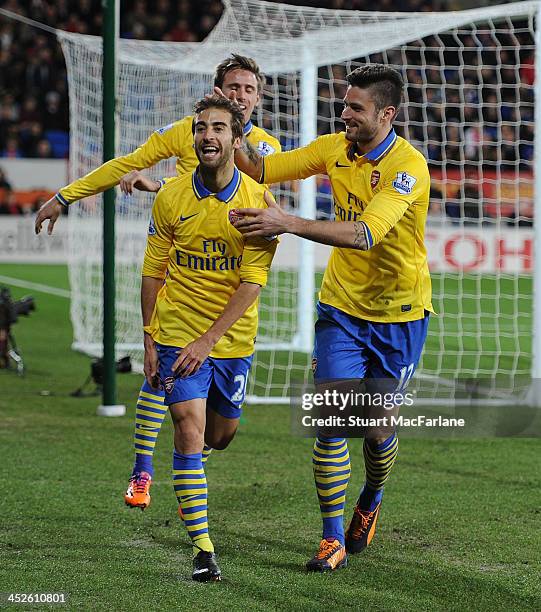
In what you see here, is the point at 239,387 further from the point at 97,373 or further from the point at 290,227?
the point at 97,373

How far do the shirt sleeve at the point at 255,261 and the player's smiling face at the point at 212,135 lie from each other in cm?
37

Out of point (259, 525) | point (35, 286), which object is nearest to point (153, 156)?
point (259, 525)

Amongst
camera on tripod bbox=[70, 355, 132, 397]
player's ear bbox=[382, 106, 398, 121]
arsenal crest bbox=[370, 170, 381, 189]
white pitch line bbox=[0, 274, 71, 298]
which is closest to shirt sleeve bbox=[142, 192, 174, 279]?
arsenal crest bbox=[370, 170, 381, 189]

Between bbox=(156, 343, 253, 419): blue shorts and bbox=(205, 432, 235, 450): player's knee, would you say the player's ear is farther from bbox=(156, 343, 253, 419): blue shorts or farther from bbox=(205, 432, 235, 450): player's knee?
bbox=(205, 432, 235, 450): player's knee

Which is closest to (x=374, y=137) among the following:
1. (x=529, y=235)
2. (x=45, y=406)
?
(x=45, y=406)

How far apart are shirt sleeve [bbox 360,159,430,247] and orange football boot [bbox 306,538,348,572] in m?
1.34

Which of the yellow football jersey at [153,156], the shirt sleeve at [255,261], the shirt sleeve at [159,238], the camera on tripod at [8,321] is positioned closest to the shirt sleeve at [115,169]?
the yellow football jersey at [153,156]

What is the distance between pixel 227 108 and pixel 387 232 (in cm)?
84

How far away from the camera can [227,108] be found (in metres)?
4.71

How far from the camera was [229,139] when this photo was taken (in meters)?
4.70

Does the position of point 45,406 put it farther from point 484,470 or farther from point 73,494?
point 484,470

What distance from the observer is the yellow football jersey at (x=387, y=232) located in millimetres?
4965

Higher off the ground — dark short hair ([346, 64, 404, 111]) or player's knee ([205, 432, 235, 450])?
dark short hair ([346, 64, 404, 111])

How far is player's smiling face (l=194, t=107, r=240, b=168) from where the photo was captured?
15.3 ft
